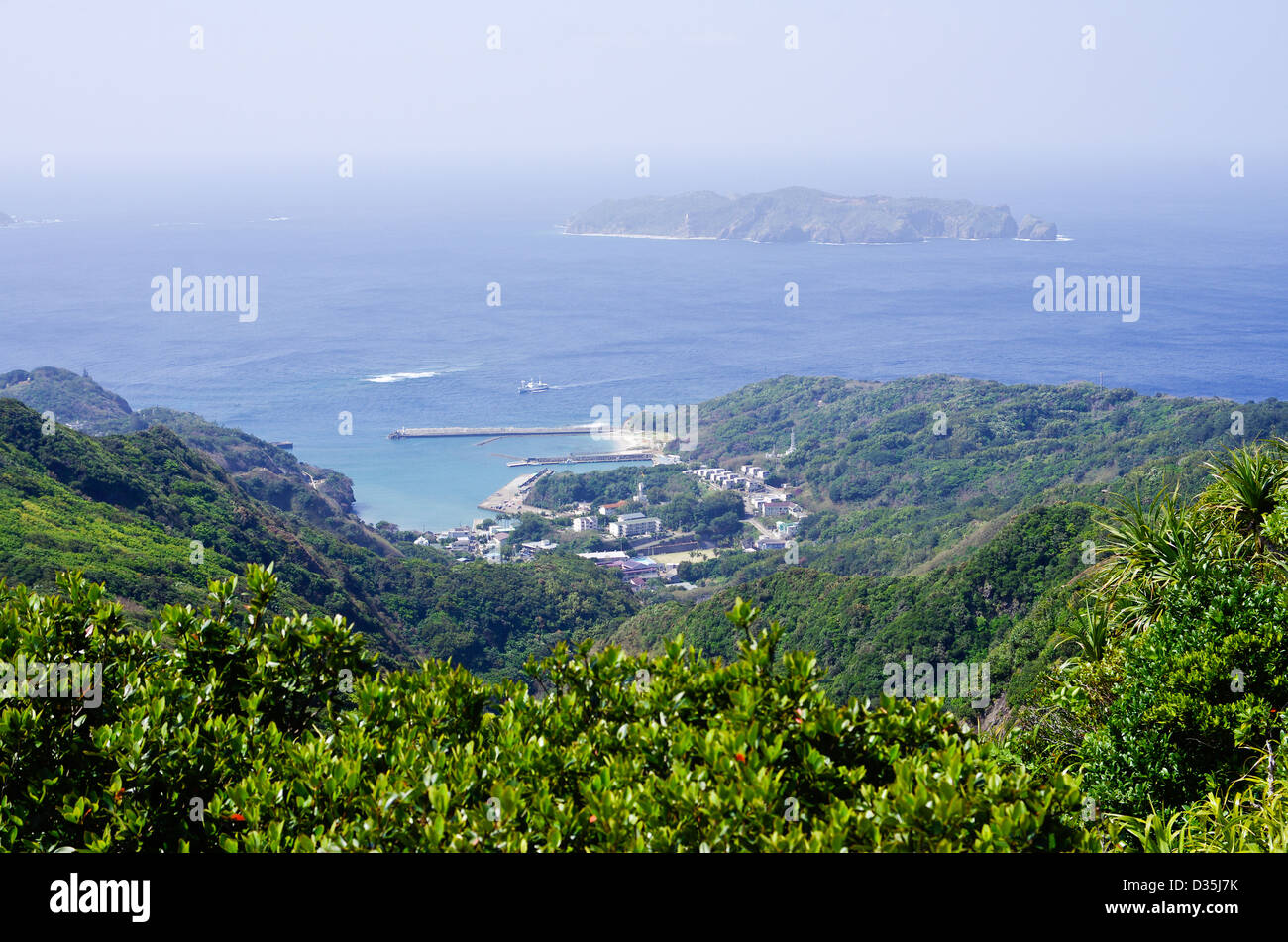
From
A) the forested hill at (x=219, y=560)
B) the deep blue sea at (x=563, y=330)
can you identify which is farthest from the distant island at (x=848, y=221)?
the forested hill at (x=219, y=560)

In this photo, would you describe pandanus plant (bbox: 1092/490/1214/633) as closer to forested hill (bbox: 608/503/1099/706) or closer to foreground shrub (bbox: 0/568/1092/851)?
foreground shrub (bbox: 0/568/1092/851)

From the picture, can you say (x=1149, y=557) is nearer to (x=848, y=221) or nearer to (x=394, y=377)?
(x=394, y=377)

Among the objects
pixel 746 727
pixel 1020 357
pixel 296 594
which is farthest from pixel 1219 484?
pixel 1020 357

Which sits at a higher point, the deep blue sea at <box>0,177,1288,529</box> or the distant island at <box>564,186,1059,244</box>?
the distant island at <box>564,186,1059,244</box>

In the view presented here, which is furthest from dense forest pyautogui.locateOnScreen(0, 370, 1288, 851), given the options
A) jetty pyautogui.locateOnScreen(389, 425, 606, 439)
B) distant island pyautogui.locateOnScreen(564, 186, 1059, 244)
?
distant island pyautogui.locateOnScreen(564, 186, 1059, 244)

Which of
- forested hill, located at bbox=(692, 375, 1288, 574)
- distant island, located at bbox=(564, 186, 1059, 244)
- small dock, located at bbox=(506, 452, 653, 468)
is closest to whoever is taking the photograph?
forested hill, located at bbox=(692, 375, 1288, 574)
